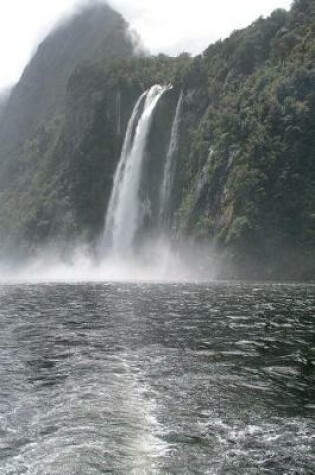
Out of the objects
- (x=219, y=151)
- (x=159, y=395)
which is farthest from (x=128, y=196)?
(x=159, y=395)

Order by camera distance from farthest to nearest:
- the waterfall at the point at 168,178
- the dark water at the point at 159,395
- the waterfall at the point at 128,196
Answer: the waterfall at the point at 128,196, the waterfall at the point at 168,178, the dark water at the point at 159,395

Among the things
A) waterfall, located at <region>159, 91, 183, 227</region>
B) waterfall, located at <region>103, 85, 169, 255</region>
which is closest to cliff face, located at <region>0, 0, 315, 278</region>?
waterfall, located at <region>159, 91, 183, 227</region>

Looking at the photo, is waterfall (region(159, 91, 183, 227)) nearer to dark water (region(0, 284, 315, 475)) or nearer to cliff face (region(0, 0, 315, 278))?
cliff face (region(0, 0, 315, 278))

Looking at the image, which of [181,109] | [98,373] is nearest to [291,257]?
[181,109]

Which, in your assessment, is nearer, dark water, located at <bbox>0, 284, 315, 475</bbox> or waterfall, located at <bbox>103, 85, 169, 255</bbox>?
dark water, located at <bbox>0, 284, 315, 475</bbox>

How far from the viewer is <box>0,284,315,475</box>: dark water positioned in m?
9.49

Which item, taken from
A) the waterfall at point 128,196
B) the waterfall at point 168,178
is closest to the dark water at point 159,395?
the waterfall at point 168,178

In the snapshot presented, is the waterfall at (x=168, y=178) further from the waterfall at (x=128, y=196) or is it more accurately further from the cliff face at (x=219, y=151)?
the waterfall at (x=128, y=196)

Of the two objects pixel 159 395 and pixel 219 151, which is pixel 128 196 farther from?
pixel 159 395

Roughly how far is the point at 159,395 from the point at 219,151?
221 ft

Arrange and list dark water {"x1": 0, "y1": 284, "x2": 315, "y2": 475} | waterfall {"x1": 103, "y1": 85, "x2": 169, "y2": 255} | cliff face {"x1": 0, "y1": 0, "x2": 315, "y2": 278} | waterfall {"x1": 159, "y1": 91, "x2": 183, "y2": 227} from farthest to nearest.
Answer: waterfall {"x1": 103, "y1": 85, "x2": 169, "y2": 255}, waterfall {"x1": 159, "y1": 91, "x2": 183, "y2": 227}, cliff face {"x1": 0, "y1": 0, "x2": 315, "y2": 278}, dark water {"x1": 0, "y1": 284, "x2": 315, "y2": 475}

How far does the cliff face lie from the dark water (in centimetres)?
3944

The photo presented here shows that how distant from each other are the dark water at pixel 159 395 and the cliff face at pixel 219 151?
3944 cm

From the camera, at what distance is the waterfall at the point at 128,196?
92.5 metres
